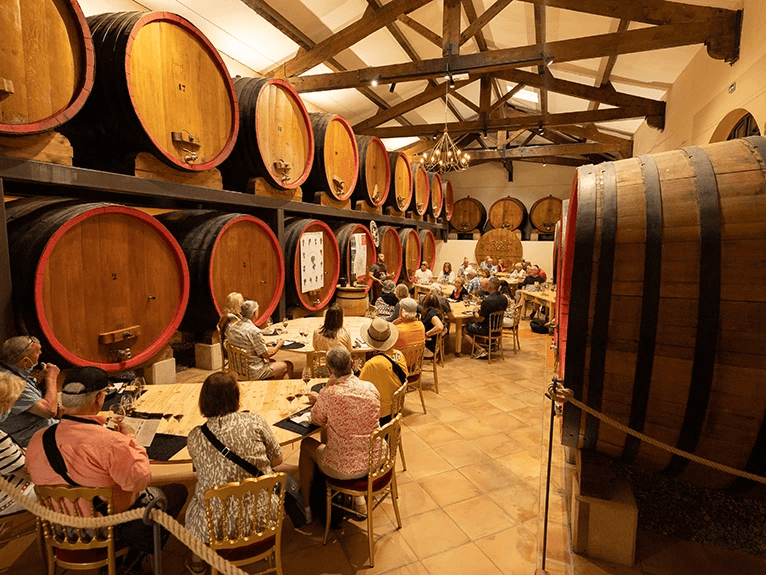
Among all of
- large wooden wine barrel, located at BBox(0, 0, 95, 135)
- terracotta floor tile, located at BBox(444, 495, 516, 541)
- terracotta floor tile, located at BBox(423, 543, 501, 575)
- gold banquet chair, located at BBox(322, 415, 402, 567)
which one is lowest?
terracotta floor tile, located at BBox(423, 543, 501, 575)

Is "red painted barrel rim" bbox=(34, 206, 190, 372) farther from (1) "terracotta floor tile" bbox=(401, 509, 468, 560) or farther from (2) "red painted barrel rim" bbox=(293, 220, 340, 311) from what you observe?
(1) "terracotta floor tile" bbox=(401, 509, 468, 560)

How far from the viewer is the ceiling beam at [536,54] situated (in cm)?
462

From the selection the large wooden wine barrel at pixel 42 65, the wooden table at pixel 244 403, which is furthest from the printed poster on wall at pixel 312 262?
the large wooden wine barrel at pixel 42 65

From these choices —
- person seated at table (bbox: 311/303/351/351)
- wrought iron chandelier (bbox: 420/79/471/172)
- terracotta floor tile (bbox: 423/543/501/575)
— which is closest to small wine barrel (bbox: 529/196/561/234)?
wrought iron chandelier (bbox: 420/79/471/172)

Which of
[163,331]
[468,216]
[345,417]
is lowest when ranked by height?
[345,417]

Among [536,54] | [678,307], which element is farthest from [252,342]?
[536,54]

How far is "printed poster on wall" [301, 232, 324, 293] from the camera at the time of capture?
5273mm

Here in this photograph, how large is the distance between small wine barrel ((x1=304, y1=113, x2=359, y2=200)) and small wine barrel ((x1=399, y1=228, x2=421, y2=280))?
2558mm

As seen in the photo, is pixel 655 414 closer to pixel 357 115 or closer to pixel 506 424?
pixel 506 424

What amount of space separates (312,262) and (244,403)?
2950 mm

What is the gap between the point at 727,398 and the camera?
5.54 ft

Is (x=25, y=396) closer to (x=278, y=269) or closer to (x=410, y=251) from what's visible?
(x=278, y=269)

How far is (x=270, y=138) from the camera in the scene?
4.54 meters

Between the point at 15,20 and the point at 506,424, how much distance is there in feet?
15.1
